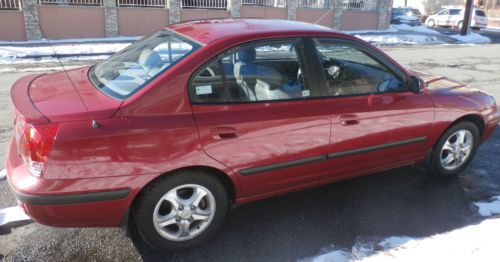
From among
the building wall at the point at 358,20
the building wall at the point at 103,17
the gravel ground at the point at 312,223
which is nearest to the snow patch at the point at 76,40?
the building wall at the point at 103,17

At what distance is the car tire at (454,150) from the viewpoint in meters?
4.09

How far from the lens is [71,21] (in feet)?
51.7

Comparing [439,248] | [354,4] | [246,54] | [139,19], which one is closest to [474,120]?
[439,248]

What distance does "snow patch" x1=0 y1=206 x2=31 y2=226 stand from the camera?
10.8 feet

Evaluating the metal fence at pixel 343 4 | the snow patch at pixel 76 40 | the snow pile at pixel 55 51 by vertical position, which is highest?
the metal fence at pixel 343 4

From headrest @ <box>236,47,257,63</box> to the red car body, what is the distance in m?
0.08

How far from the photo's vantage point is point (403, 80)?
3684 mm

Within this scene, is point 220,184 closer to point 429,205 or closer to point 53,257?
point 53,257

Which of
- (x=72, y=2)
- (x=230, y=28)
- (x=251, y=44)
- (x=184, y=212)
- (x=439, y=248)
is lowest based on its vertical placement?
(x=439, y=248)

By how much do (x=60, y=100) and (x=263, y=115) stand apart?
1375mm

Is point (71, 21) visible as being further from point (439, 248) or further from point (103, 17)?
point (439, 248)

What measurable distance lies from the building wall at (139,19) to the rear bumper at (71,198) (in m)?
15.3

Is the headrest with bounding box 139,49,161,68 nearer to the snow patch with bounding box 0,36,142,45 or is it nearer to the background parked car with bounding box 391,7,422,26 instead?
the snow patch with bounding box 0,36,142,45

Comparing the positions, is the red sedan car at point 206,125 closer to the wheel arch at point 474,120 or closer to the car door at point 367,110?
the car door at point 367,110
